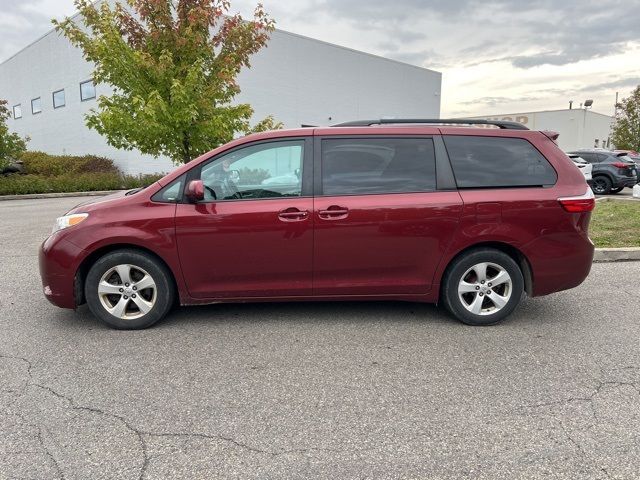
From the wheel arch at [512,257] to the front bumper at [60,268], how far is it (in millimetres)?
3266

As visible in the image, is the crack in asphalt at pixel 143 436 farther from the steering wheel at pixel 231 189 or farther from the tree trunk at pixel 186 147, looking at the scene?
the tree trunk at pixel 186 147

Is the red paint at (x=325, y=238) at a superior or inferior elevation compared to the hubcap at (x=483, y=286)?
superior

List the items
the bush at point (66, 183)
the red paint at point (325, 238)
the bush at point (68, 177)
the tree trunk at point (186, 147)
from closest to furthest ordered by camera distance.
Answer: the red paint at point (325, 238)
the tree trunk at point (186, 147)
the bush at point (66, 183)
the bush at point (68, 177)

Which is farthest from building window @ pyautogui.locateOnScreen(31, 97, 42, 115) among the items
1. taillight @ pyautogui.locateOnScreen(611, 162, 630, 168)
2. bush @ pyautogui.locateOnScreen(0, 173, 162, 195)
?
taillight @ pyautogui.locateOnScreen(611, 162, 630, 168)

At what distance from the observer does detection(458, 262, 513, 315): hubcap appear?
422cm

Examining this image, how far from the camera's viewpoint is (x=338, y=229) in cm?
405

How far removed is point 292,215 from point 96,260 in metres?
1.79

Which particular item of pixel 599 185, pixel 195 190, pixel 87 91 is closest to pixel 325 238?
pixel 195 190

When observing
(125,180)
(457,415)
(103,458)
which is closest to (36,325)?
(103,458)

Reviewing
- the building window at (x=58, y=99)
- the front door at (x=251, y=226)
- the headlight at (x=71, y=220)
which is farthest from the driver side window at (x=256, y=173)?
the building window at (x=58, y=99)

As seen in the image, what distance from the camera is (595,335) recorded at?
4074mm

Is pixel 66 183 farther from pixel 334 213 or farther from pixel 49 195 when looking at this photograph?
pixel 334 213

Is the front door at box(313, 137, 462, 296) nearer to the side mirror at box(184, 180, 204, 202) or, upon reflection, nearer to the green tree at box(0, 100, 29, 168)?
the side mirror at box(184, 180, 204, 202)

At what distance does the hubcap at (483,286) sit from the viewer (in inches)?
166
